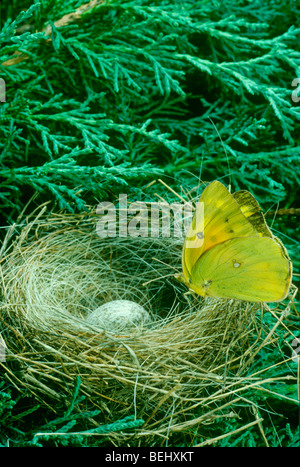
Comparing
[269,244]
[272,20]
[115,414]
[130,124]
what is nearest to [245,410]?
[115,414]

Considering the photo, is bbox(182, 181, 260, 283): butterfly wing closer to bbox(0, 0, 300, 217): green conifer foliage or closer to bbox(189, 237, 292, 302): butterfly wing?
bbox(189, 237, 292, 302): butterfly wing

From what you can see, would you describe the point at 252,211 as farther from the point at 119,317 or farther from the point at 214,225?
the point at 119,317

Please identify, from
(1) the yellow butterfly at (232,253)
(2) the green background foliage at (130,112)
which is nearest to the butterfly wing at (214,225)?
(1) the yellow butterfly at (232,253)

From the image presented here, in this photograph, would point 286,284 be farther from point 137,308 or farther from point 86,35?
point 86,35

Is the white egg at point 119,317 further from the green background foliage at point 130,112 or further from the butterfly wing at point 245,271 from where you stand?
the green background foliage at point 130,112

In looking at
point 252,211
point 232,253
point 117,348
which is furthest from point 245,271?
point 117,348

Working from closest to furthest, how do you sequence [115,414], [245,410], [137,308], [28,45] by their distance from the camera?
[115,414]
[245,410]
[137,308]
[28,45]
